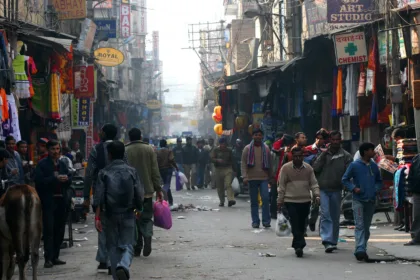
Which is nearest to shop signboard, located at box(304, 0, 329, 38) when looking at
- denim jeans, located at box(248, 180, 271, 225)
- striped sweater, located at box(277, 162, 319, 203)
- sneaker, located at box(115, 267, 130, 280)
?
denim jeans, located at box(248, 180, 271, 225)

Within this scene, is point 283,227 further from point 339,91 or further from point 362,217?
point 339,91

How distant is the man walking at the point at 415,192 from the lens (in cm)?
1278

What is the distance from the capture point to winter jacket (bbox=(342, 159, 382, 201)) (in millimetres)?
11773

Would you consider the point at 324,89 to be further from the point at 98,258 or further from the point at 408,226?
the point at 98,258

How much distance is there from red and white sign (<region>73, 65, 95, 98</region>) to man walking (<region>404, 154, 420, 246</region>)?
1706cm

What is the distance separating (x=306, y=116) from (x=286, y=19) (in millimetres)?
8101

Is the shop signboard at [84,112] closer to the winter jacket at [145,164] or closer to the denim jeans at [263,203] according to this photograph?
the denim jeans at [263,203]

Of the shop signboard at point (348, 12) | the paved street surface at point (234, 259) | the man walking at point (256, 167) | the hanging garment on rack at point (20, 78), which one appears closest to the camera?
the paved street surface at point (234, 259)

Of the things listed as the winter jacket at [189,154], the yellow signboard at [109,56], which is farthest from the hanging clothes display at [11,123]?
the yellow signboard at [109,56]

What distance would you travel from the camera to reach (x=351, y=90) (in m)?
21.6

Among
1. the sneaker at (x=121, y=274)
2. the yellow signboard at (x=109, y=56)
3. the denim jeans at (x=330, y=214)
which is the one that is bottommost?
the sneaker at (x=121, y=274)

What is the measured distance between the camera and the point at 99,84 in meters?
38.4

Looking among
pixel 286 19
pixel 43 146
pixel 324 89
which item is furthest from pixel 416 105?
pixel 286 19

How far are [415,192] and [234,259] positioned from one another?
3153mm
